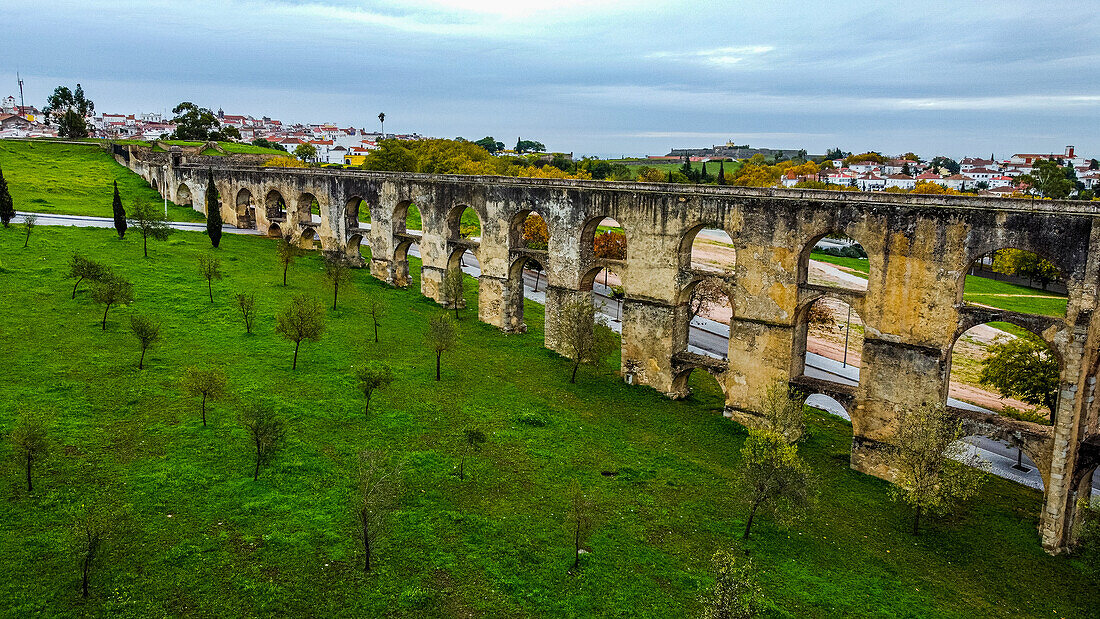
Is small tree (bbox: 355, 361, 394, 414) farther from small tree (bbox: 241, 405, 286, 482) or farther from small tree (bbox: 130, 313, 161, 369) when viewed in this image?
small tree (bbox: 130, 313, 161, 369)

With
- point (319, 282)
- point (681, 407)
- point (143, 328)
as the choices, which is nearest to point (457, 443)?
point (681, 407)

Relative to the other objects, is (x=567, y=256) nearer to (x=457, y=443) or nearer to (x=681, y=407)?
(x=681, y=407)

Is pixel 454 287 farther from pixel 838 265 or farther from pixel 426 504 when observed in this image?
pixel 838 265

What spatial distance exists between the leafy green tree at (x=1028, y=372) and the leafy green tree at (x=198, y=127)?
10955 cm

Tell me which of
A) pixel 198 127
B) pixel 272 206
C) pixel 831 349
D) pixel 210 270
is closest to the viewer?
pixel 210 270

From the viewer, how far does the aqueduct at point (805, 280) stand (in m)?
22.4

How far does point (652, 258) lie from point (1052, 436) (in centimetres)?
1614

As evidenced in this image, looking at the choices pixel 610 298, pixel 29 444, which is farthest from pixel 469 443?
pixel 610 298

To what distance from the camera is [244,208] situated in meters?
61.8

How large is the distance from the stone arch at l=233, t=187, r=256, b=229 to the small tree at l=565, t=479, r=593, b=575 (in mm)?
48349

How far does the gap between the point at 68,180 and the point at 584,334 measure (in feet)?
215

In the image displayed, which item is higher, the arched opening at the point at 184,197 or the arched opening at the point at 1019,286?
the arched opening at the point at 184,197

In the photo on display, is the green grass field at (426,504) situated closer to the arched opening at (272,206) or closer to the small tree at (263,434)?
the small tree at (263,434)

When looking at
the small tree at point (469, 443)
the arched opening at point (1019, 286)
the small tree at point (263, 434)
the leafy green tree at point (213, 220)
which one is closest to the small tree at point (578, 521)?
A: the small tree at point (469, 443)
